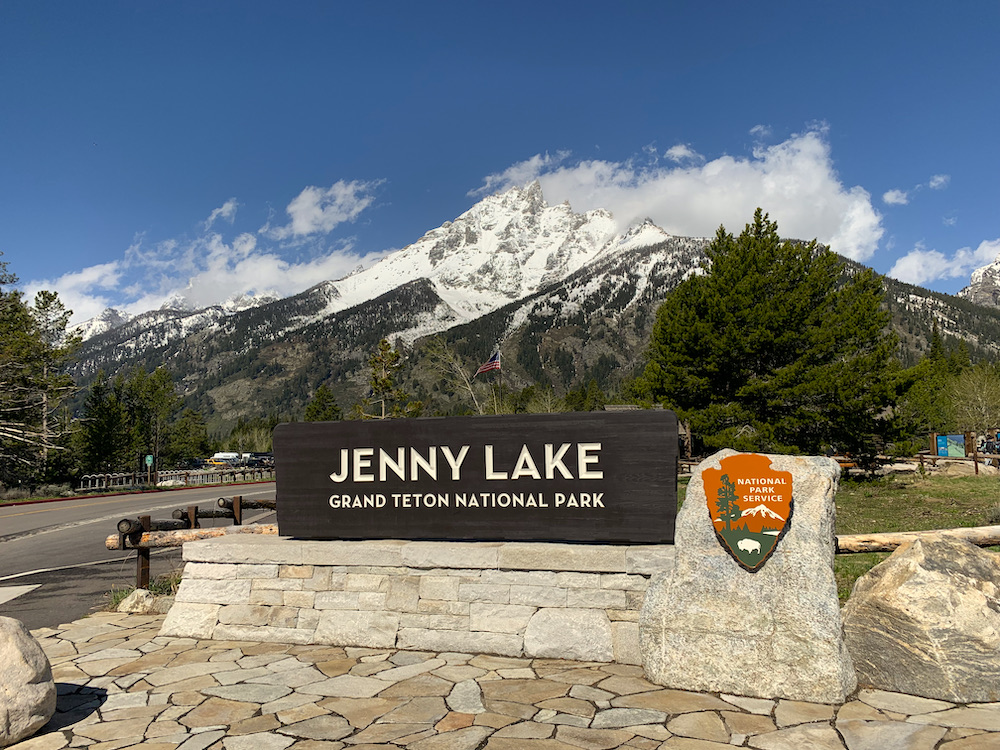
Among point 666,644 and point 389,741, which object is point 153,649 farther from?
point 666,644

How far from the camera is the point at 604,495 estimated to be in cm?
537

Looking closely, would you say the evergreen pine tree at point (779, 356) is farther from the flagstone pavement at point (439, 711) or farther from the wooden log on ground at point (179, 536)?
the flagstone pavement at point (439, 711)

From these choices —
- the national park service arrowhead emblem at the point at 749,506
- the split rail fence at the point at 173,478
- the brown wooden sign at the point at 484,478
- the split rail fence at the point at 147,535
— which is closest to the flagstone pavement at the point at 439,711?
the national park service arrowhead emblem at the point at 749,506

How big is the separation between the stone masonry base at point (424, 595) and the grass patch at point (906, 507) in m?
3.13

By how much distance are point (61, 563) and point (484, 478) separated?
30.6 ft

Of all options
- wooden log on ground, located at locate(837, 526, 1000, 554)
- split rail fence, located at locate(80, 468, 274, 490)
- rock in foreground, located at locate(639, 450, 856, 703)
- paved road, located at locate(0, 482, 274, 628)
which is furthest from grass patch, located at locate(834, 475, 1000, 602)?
split rail fence, located at locate(80, 468, 274, 490)

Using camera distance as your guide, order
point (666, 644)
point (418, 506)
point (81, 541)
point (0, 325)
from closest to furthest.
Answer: point (666, 644) → point (418, 506) → point (81, 541) → point (0, 325)

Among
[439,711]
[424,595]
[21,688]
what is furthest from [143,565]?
[439,711]

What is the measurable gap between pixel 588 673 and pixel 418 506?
212cm

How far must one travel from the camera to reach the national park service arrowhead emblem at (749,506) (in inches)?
173

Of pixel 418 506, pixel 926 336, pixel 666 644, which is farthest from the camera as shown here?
pixel 926 336

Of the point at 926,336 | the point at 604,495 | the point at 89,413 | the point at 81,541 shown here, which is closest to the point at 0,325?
the point at 89,413

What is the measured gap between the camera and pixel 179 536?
22.4 ft

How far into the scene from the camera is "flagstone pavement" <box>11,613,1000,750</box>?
3520 millimetres
